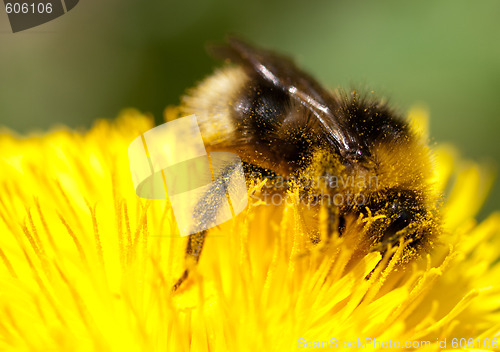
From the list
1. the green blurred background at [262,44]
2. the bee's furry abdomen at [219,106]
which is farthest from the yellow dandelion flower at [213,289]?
the green blurred background at [262,44]

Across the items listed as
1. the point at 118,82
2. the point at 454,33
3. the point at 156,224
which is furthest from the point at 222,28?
the point at 156,224

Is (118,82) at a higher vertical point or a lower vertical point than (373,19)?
lower

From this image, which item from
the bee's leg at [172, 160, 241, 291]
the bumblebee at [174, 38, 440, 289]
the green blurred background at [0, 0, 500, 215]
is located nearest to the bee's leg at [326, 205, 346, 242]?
the bumblebee at [174, 38, 440, 289]

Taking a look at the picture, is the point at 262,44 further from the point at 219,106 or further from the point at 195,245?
the point at 195,245

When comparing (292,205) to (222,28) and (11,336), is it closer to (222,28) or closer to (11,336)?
(11,336)

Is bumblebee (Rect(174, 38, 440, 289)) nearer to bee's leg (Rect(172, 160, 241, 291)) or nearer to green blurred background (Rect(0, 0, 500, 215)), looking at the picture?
bee's leg (Rect(172, 160, 241, 291))

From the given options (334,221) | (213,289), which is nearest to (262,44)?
(213,289)

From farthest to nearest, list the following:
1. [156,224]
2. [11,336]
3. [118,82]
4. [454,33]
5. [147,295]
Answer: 1. [118,82]
2. [454,33]
3. [156,224]
4. [147,295]
5. [11,336]
